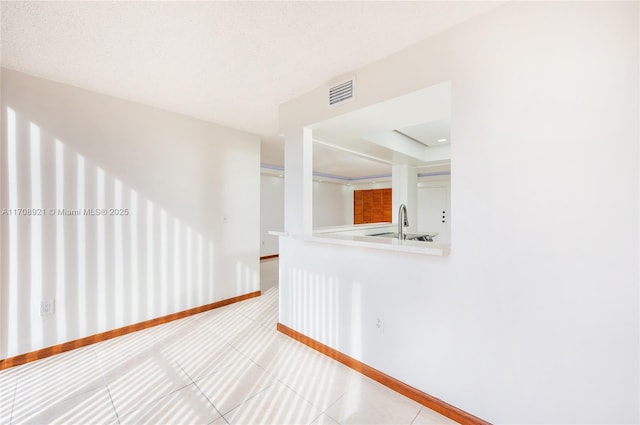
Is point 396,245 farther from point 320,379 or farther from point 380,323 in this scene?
point 320,379

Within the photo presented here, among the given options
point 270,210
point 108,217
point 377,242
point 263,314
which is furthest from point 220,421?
point 270,210

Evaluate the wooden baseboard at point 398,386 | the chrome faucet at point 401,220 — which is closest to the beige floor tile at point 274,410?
the wooden baseboard at point 398,386

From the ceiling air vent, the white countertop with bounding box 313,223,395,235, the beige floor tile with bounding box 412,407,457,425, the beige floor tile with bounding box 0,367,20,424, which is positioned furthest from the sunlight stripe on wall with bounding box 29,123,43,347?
the beige floor tile with bounding box 412,407,457,425

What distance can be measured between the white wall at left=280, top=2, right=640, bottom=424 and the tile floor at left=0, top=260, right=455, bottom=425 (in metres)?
0.39

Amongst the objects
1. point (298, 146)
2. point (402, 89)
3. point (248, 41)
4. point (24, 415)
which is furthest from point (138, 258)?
point (402, 89)

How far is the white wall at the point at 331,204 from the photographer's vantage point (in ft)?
27.6

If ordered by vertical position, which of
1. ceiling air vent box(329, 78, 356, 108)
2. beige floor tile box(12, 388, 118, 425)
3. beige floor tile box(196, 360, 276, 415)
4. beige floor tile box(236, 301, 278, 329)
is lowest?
beige floor tile box(236, 301, 278, 329)

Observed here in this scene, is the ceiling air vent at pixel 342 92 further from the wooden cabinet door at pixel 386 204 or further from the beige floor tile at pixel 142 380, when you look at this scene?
the wooden cabinet door at pixel 386 204

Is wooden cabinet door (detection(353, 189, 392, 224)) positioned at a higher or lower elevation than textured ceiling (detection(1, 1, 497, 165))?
lower

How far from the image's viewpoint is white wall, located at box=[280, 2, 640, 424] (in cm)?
109

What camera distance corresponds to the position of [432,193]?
736cm

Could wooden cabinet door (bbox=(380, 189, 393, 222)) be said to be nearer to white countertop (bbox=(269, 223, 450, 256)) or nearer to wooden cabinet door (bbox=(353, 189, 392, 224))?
wooden cabinet door (bbox=(353, 189, 392, 224))

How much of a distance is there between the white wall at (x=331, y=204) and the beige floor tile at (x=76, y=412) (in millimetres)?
6780

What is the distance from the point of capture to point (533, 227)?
127cm
